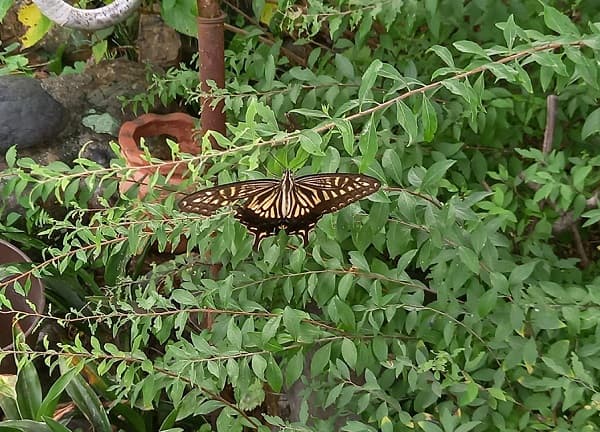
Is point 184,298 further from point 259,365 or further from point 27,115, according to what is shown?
point 27,115

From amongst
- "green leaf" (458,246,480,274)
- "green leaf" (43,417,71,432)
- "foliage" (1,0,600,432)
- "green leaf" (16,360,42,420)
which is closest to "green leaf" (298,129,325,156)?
"foliage" (1,0,600,432)

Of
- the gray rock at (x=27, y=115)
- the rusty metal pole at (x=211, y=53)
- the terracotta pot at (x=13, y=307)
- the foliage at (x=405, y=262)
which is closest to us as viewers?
the foliage at (x=405, y=262)

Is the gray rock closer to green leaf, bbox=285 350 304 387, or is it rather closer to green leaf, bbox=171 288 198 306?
green leaf, bbox=171 288 198 306

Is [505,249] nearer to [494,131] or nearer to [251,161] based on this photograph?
[494,131]

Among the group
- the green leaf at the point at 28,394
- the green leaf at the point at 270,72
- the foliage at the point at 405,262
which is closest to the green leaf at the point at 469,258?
the foliage at the point at 405,262

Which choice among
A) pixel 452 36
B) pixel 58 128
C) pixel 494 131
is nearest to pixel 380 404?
pixel 494 131

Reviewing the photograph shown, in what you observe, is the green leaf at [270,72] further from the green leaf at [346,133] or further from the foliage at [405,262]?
the green leaf at [346,133]

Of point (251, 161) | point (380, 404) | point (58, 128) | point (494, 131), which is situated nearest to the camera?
point (251, 161)

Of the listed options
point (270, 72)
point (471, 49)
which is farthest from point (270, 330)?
point (270, 72)
